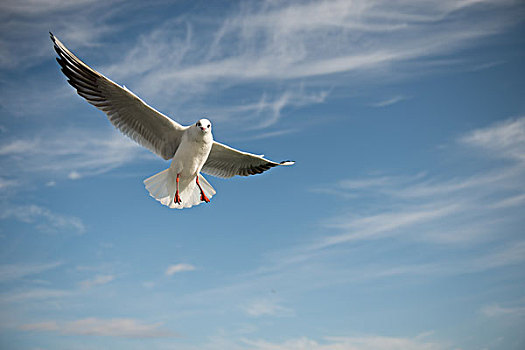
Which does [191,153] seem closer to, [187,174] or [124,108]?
[187,174]

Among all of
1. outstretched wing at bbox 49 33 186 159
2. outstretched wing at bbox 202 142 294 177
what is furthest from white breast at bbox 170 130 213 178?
outstretched wing at bbox 202 142 294 177

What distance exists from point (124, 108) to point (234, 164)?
2.87 meters

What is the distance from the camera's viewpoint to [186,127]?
32.8ft

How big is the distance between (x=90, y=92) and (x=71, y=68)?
1.81 feet

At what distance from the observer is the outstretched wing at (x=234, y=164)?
36.2 feet

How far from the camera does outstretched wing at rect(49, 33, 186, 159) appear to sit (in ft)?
30.5

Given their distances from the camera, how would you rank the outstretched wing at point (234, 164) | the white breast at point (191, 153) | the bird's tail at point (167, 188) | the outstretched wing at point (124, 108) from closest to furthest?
the outstretched wing at point (124, 108), the white breast at point (191, 153), the bird's tail at point (167, 188), the outstretched wing at point (234, 164)

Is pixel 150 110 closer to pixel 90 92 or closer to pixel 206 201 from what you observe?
pixel 90 92

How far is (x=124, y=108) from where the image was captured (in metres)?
9.81

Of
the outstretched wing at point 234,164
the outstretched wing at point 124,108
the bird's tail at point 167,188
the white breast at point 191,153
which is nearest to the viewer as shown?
the outstretched wing at point 124,108

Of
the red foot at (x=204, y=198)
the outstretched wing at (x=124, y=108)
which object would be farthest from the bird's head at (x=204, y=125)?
the red foot at (x=204, y=198)

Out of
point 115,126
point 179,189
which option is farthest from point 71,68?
point 179,189

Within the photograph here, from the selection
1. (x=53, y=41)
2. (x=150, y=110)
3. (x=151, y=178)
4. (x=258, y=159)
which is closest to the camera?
(x=53, y=41)

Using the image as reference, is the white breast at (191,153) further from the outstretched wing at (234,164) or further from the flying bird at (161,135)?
the outstretched wing at (234,164)
